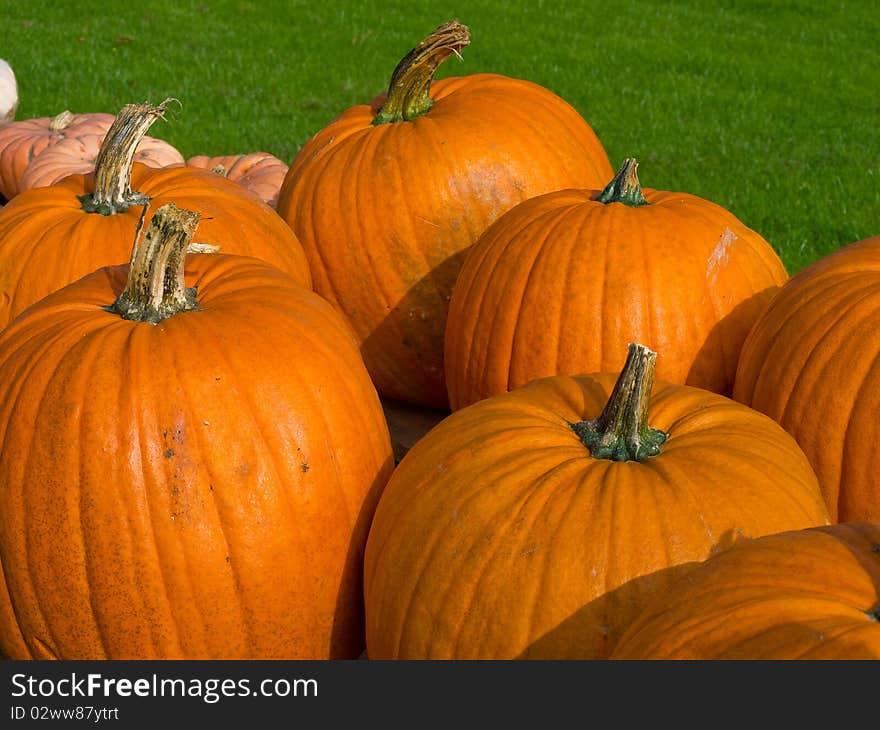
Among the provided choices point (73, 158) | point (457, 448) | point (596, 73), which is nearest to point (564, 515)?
point (457, 448)

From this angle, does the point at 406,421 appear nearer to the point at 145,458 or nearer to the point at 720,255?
the point at 720,255

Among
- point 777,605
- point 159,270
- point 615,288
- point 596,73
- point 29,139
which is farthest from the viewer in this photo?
point 596,73

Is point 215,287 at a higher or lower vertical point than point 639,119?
higher

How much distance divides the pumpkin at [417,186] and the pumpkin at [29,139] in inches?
95.4

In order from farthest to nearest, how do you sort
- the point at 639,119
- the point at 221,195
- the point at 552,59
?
the point at 552,59 < the point at 639,119 < the point at 221,195

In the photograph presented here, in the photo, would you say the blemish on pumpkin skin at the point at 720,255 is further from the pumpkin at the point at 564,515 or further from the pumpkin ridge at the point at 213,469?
the pumpkin ridge at the point at 213,469

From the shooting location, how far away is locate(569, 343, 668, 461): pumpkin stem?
186 cm

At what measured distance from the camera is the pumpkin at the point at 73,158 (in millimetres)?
4879

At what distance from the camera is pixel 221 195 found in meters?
2.91

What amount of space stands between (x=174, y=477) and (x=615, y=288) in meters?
1.05

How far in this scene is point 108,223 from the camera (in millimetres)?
2742
